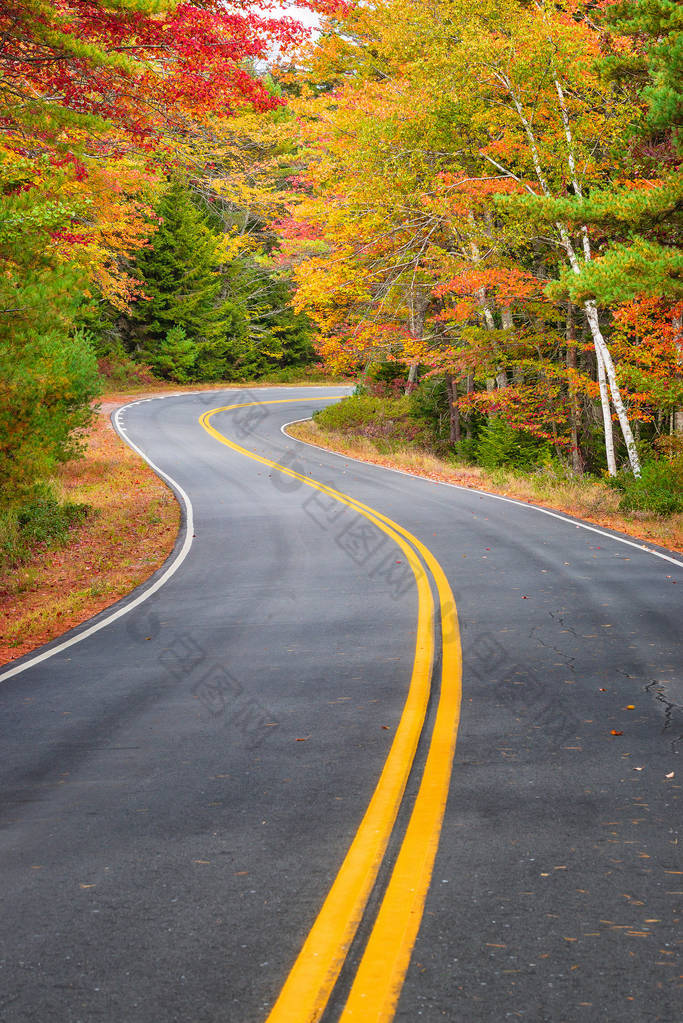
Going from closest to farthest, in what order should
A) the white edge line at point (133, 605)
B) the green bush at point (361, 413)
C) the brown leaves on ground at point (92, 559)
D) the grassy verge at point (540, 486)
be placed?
the white edge line at point (133, 605) < the brown leaves on ground at point (92, 559) < the grassy verge at point (540, 486) < the green bush at point (361, 413)

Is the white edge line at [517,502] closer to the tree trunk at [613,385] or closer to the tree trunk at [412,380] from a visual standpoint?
the tree trunk at [613,385]

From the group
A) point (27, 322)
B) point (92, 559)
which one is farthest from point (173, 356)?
point (27, 322)

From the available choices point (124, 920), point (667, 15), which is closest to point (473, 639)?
point (124, 920)

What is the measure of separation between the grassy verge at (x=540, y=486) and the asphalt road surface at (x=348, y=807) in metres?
5.89

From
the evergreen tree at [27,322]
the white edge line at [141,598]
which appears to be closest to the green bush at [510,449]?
the white edge line at [141,598]

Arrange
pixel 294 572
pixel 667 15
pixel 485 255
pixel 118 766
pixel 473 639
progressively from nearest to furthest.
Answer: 1. pixel 118 766
2. pixel 473 639
3. pixel 294 572
4. pixel 667 15
5. pixel 485 255

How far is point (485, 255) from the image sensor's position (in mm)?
25641

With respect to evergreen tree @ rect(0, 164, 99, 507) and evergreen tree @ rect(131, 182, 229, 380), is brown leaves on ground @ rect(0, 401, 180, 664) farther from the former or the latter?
evergreen tree @ rect(131, 182, 229, 380)

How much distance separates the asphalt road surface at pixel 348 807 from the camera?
10.4ft

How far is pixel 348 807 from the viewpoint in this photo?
4.77m

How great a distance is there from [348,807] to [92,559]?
11.6 metres

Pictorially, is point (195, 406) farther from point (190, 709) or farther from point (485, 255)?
point (190, 709)

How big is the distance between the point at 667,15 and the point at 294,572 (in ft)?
38.0

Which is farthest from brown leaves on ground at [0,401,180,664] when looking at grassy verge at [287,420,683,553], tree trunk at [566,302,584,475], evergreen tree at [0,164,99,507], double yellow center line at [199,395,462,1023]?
tree trunk at [566,302,584,475]
